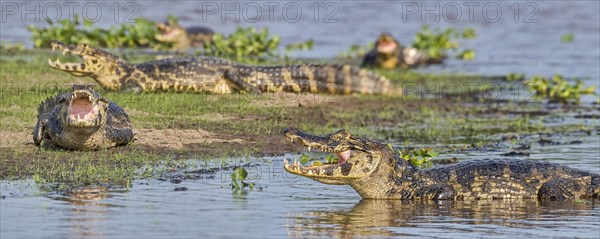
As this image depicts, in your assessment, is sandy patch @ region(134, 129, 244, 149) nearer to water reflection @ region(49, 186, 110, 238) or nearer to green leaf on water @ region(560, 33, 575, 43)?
water reflection @ region(49, 186, 110, 238)

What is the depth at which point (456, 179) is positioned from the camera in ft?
31.9

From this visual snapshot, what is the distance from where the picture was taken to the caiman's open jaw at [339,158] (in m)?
9.14

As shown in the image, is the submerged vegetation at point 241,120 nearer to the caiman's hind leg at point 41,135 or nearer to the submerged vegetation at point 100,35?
the caiman's hind leg at point 41,135

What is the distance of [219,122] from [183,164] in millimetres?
2700

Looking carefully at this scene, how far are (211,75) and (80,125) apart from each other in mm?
5993

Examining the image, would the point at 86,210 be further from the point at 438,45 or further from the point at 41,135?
the point at 438,45

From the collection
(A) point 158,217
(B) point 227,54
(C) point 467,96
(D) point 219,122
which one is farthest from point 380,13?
(A) point 158,217

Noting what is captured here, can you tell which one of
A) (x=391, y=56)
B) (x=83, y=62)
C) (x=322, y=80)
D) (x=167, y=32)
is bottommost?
(x=322, y=80)

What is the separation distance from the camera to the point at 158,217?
8414mm

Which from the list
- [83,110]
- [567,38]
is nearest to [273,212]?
[83,110]

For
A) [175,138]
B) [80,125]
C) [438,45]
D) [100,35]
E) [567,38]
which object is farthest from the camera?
[567,38]

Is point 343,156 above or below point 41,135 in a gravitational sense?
below

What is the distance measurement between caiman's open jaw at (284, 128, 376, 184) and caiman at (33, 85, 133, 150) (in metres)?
2.37

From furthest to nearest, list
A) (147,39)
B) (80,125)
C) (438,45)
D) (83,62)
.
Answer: (438,45), (147,39), (83,62), (80,125)
